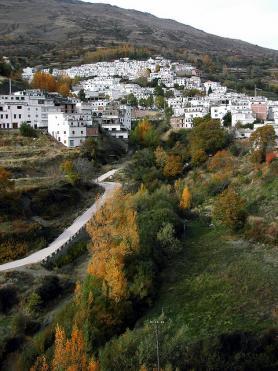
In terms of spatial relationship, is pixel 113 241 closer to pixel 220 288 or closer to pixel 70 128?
pixel 220 288

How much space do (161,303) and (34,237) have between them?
25.5 feet

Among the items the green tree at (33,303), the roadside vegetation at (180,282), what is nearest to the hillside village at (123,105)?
the roadside vegetation at (180,282)

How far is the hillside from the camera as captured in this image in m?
106

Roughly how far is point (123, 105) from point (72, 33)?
7560 cm

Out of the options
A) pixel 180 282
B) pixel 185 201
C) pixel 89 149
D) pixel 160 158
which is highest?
pixel 89 149

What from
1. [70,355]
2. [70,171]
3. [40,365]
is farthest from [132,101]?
[70,355]

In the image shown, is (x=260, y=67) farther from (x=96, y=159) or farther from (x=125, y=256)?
(x=125, y=256)

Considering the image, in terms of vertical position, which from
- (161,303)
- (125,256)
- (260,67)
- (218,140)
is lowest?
(161,303)

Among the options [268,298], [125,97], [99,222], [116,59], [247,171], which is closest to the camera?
[268,298]

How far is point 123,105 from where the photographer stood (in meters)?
54.8

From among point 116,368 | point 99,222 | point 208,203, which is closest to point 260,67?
point 208,203

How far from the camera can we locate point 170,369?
12.8 meters

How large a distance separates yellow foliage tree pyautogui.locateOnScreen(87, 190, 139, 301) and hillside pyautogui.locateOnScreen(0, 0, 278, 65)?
235 ft

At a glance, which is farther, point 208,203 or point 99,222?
point 208,203
